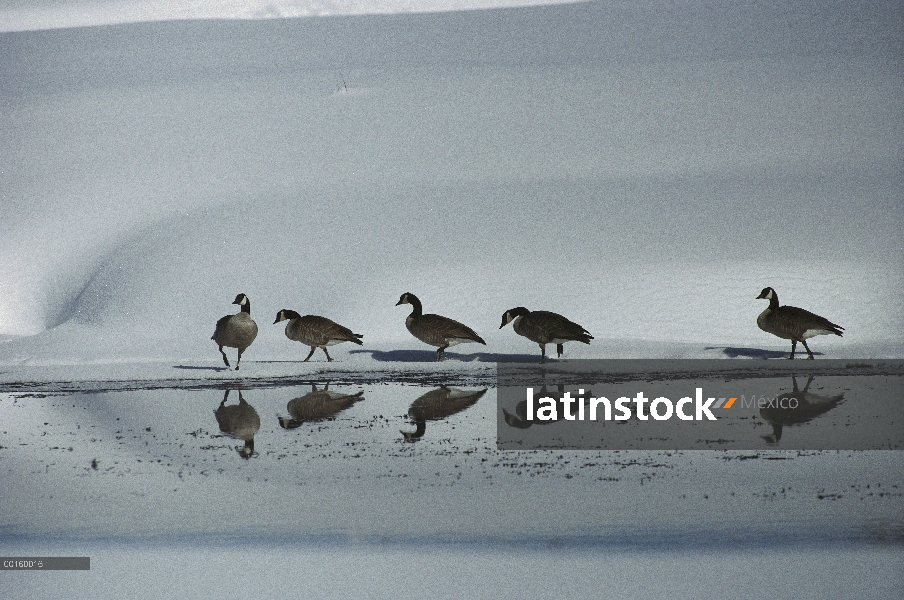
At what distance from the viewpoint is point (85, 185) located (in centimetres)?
2653

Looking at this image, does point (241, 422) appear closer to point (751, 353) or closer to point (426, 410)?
point (426, 410)

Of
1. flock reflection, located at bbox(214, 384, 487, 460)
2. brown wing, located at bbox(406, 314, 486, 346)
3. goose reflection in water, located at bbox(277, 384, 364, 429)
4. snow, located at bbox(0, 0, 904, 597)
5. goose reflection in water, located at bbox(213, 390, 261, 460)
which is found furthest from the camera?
brown wing, located at bbox(406, 314, 486, 346)

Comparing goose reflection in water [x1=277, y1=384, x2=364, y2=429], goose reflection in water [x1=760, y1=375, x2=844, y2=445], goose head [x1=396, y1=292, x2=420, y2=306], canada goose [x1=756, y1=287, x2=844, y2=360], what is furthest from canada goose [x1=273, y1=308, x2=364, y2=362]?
goose reflection in water [x1=760, y1=375, x2=844, y2=445]

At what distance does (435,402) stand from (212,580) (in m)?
5.79

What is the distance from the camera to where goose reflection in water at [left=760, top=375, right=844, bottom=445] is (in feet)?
32.4

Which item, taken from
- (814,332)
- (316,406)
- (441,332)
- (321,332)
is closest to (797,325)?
(814,332)

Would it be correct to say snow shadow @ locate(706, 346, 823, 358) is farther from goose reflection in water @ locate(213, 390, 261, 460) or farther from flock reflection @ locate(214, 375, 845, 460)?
goose reflection in water @ locate(213, 390, 261, 460)

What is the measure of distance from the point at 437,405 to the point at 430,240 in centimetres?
1162

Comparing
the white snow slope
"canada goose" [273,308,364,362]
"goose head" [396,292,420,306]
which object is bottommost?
"canada goose" [273,308,364,362]

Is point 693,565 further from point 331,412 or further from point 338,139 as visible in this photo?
point 338,139

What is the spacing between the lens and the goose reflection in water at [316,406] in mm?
10453

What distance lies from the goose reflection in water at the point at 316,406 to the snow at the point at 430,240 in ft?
1.00

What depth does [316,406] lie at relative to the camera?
37.4ft

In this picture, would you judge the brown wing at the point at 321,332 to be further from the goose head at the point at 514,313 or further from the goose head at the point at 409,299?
the goose head at the point at 514,313
